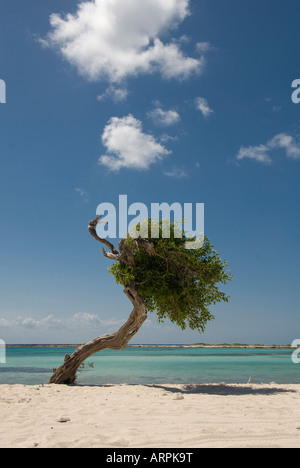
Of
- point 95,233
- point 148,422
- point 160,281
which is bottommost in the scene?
point 148,422

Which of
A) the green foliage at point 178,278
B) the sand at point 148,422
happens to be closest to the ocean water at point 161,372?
the green foliage at point 178,278

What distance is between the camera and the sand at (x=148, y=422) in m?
5.48

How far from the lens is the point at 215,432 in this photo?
5945mm

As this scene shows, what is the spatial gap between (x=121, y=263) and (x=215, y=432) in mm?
9914

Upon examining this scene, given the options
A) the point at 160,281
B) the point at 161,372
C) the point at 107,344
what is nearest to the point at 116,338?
the point at 107,344

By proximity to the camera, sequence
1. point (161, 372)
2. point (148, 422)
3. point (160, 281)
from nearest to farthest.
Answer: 1. point (148, 422)
2. point (160, 281)
3. point (161, 372)

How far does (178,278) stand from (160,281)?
100 centimetres

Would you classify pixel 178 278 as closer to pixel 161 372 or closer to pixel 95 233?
pixel 95 233

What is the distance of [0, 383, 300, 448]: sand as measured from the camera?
5480 mm

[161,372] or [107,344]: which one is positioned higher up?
[107,344]

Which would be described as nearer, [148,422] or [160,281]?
[148,422]

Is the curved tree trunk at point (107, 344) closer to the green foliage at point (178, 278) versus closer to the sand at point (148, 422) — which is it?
the green foliage at point (178, 278)

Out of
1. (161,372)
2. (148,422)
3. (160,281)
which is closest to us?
(148,422)

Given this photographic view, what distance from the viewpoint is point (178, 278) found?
1520 cm
